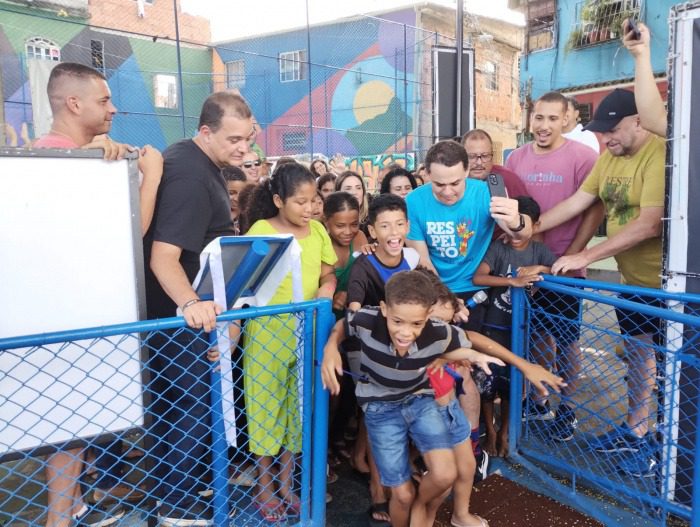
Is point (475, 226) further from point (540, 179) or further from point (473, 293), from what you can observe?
point (540, 179)

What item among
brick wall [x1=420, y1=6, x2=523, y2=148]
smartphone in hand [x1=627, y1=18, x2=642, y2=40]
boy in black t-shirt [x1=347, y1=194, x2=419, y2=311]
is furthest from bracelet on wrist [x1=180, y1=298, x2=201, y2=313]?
brick wall [x1=420, y1=6, x2=523, y2=148]

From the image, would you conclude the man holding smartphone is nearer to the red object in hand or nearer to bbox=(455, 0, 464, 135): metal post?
the red object in hand

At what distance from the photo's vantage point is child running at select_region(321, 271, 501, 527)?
2.36 metres

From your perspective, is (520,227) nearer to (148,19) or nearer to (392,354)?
(392,354)

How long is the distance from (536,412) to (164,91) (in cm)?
2231

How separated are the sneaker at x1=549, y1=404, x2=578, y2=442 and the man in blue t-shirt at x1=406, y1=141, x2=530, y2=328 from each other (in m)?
0.92

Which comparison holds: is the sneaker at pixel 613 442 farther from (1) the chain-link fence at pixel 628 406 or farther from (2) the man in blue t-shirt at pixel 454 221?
(2) the man in blue t-shirt at pixel 454 221

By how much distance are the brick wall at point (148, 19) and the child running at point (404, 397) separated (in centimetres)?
2135

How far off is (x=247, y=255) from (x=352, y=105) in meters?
21.6

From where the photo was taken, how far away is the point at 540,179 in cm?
380

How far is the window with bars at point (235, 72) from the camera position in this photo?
77.8 ft

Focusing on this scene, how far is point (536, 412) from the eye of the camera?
350cm

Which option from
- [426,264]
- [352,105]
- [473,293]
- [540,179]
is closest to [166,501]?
[426,264]

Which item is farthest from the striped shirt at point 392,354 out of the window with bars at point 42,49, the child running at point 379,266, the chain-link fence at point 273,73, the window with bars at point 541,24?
the window with bars at point 42,49
